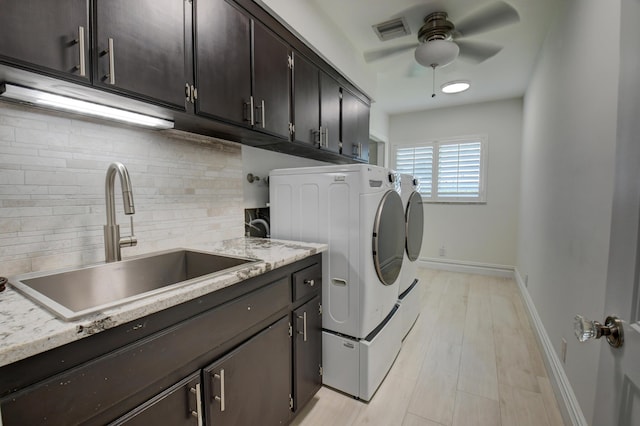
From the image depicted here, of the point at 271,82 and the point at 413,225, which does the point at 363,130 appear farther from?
the point at 271,82

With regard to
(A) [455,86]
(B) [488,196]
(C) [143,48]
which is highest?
(A) [455,86]

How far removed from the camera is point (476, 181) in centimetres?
416

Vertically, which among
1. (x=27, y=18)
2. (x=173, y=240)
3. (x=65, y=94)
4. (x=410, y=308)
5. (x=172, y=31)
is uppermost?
(x=172, y=31)

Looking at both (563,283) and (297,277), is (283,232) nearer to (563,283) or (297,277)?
(297,277)

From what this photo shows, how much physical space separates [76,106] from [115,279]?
2.32 ft

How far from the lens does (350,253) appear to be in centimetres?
159

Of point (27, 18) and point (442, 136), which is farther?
point (442, 136)

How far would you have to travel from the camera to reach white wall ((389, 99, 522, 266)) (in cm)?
396

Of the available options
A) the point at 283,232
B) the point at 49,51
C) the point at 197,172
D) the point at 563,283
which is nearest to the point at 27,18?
the point at 49,51

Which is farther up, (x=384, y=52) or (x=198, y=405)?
(x=384, y=52)

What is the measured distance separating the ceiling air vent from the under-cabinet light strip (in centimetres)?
181

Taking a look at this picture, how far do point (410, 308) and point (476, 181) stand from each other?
104 inches

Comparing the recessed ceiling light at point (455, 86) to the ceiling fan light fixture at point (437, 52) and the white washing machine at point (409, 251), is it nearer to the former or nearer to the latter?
the ceiling fan light fixture at point (437, 52)

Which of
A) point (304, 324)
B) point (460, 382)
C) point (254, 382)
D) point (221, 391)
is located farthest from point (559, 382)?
point (221, 391)
